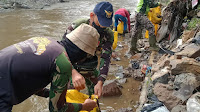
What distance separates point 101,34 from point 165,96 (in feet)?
4.09

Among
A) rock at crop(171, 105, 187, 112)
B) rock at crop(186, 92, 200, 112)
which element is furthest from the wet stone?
rock at crop(186, 92, 200, 112)

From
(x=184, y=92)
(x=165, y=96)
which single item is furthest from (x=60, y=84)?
(x=184, y=92)

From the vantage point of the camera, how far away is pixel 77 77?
1607 mm

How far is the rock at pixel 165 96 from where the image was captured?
2.53 metres

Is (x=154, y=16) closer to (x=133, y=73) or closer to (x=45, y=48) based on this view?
(x=133, y=73)

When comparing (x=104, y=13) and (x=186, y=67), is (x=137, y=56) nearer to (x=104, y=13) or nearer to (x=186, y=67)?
(x=186, y=67)

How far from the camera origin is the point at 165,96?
8.66ft

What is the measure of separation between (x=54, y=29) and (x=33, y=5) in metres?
6.46

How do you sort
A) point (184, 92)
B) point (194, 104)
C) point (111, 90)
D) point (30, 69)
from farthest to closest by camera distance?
point (111, 90) → point (184, 92) → point (194, 104) → point (30, 69)

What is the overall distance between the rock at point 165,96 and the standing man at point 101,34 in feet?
2.70

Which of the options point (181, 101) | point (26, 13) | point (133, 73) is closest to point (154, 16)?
point (133, 73)

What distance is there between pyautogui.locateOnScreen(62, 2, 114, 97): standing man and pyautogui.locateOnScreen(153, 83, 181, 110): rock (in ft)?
2.70

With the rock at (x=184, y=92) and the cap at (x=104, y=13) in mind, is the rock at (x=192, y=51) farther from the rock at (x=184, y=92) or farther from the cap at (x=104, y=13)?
the cap at (x=104, y=13)

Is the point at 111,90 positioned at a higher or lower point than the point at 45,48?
lower
